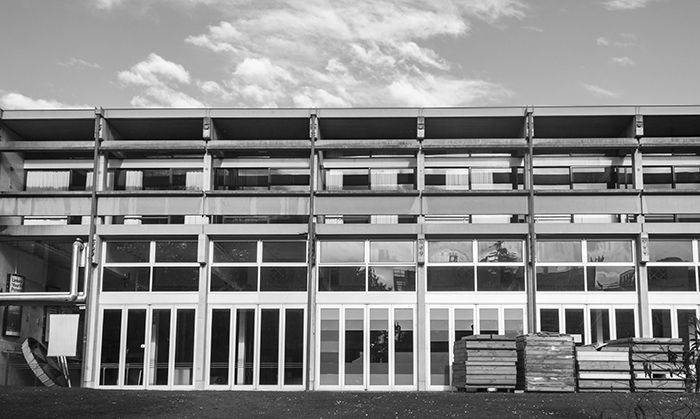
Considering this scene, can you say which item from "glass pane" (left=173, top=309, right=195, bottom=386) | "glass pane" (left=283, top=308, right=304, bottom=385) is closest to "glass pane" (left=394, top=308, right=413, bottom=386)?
"glass pane" (left=283, top=308, right=304, bottom=385)

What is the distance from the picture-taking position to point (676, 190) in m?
29.8

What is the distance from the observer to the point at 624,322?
96.5ft

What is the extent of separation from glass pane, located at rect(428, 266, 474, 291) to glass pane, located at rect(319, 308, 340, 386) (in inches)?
139

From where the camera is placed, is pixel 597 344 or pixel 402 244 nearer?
pixel 597 344

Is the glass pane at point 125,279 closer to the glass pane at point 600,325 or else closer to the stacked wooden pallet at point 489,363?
the stacked wooden pallet at point 489,363

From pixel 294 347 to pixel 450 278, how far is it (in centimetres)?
590

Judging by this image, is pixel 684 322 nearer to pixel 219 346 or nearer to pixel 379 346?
pixel 379 346

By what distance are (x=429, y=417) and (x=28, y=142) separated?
749 inches

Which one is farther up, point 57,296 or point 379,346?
point 57,296

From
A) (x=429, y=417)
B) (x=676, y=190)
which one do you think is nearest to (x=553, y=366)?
(x=429, y=417)

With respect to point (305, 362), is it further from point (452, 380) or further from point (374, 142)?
point (374, 142)

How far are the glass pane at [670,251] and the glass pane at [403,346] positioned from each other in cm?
868

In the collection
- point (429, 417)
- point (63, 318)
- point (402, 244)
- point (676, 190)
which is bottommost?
point (429, 417)

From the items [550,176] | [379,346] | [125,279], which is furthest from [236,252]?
[550,176]
